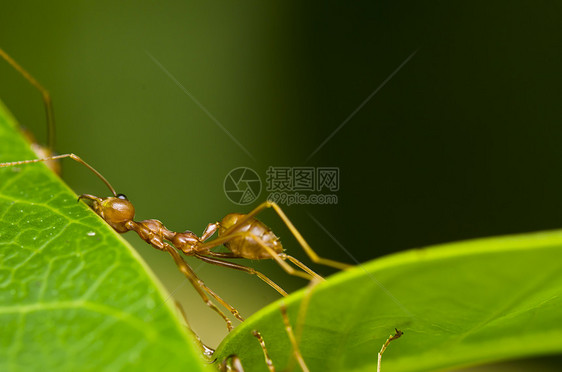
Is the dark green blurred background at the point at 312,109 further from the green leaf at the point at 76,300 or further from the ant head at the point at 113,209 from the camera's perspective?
the green leaf at the point at 76,300

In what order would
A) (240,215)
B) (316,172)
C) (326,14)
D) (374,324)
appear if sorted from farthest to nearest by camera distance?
(326,14)
(316,172)
(240,215)
(374,324)

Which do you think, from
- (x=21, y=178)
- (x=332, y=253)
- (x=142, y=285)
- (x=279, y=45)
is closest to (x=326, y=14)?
(x=279, y=45)

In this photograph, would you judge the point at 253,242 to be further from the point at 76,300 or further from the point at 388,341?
the point at 76,300

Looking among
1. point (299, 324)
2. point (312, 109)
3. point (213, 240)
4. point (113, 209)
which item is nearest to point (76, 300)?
point (299, 324)

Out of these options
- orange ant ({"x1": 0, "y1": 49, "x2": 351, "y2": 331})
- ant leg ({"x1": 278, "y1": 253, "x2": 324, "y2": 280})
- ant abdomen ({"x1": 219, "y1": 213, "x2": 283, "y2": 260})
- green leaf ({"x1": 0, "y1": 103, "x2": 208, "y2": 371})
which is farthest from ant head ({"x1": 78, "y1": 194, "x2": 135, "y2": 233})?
green leaf ({"x1": 0, "y1": 103, "x2": 208, "y2": 371})

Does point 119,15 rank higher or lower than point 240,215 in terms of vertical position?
higher

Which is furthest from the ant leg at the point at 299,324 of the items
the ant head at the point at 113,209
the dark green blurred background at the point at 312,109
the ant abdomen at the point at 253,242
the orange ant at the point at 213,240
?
the dark green blurred background at the point at 312,109

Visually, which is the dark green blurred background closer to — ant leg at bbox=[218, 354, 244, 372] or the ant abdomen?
the ant abdomen

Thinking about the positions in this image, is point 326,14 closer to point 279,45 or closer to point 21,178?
point 279,45
